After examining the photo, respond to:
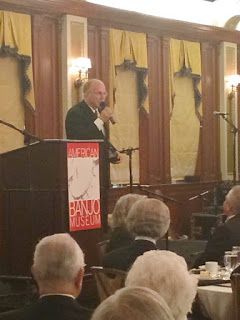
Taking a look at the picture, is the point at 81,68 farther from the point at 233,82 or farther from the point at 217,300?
the point at 217,300

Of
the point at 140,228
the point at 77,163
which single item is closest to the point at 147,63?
the point at 77,163

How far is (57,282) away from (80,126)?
3212mm

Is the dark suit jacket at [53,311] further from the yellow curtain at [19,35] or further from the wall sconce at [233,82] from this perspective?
the wall sconce at [233,82]

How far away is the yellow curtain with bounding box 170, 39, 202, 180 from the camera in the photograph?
1040 centimetres

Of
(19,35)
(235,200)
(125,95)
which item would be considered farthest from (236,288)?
(125,95)

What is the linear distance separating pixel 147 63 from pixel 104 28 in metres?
0.99

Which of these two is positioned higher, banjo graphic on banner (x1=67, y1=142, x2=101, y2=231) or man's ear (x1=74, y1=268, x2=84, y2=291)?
banjo graphic on banner (x1=67, y1=142, x2=101, y2=231)

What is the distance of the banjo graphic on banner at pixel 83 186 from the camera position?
4922 millimetres

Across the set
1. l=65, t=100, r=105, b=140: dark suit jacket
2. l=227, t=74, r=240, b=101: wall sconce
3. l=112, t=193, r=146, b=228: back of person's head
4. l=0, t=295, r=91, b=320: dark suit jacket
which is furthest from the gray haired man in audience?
l=227, t=74, r=240, b=101: wall sconce

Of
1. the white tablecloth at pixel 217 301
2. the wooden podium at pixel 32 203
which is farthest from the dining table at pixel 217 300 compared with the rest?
the wooden podium at pixel 32 203

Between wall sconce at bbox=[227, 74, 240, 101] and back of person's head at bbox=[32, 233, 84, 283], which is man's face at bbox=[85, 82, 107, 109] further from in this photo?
wall sconce at bbox=[227, 74, 240, 101]

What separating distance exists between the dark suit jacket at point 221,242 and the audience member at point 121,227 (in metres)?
0.59

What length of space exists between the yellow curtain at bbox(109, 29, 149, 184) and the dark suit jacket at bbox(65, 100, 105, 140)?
374cm

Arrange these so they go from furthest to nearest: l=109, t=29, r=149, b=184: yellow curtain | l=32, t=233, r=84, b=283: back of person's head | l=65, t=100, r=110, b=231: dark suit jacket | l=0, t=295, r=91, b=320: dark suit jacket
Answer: l=109, t=29, r=149, b=184: yellow curtain < l=65, t=100, r=110, b=231: dark suit jacket < l=32, t=233, r=84, b=283: back of person's head < l=0, t=295, r=91, b=320: dark suit jacket
